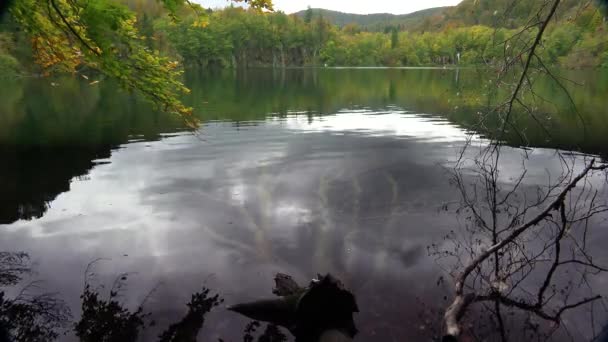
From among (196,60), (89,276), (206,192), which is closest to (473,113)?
(206,192)

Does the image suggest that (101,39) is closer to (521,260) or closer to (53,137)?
(521,260)

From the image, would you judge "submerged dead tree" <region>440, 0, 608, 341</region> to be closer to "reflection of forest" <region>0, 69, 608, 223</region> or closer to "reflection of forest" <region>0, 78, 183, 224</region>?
"reflection of forest" <region>0, 69, 608, 223</region>

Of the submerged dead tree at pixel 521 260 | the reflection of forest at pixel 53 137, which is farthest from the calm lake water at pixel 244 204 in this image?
the submerged dead tree at pixel 521 260

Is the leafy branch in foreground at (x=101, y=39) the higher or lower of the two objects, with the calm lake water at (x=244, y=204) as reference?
higher

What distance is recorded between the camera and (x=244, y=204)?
582 inches

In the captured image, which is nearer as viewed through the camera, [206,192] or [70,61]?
[70,61]

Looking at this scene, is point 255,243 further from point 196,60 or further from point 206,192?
point 196,60

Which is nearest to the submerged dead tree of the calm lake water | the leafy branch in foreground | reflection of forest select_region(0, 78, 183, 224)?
the calm lake water

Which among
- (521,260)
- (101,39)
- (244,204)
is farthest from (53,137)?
(521,260)

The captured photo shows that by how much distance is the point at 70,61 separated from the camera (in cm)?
1153

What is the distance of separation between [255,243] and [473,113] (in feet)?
109

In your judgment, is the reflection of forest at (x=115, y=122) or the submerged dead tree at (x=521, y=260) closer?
the submerged dead tree at (x=521, y=260)

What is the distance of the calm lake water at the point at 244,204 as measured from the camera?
9.34m

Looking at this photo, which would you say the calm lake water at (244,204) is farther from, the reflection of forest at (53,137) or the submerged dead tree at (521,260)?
the submerged dead tree at (521,260)
